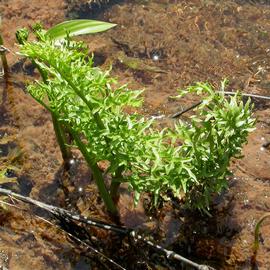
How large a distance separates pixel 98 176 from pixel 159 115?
79cm

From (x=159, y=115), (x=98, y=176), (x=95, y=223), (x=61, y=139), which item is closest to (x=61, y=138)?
(x=61, y=139)

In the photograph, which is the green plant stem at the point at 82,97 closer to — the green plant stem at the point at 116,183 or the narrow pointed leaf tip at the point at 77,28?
the green plant stem at the point at 116,183

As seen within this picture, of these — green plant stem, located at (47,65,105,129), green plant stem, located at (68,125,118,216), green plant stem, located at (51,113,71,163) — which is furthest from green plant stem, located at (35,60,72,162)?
green plant stem, located at (47,65,105,129)

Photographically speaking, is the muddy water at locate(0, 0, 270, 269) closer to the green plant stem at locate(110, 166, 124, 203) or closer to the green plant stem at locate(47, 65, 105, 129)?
the green plant stem at locate(110, 166, 124, 203)

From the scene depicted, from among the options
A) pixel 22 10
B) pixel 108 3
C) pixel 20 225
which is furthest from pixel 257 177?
pixel 22 10

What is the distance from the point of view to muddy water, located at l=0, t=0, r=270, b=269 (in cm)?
230

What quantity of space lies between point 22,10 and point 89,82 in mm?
1832

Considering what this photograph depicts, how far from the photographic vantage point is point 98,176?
2273mm

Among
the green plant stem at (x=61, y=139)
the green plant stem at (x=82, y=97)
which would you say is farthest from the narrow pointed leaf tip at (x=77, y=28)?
the green plant stem at (x=82, y=97)

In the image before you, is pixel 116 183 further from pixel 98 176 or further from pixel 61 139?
pixel 61 139

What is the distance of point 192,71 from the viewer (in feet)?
10.6

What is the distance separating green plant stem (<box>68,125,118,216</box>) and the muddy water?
0.33 ft

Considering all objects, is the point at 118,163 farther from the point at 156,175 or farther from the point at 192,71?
the point at 192,71

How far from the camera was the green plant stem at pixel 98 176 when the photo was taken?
220cm
